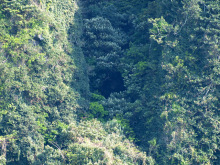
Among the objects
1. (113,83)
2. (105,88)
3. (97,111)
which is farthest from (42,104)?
(113,83)

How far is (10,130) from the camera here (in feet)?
63.4

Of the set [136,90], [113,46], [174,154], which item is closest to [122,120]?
[136,90]

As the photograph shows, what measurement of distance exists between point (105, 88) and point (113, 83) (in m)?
0.65

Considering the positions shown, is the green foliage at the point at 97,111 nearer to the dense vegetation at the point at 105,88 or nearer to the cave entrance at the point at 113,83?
the dense vegetation at the point at 105,88

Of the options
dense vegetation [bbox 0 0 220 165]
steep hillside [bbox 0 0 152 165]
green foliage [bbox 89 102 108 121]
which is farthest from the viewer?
green foliage [bbox 89 102 108 121]

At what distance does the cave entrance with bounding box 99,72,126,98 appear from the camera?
87.2ft

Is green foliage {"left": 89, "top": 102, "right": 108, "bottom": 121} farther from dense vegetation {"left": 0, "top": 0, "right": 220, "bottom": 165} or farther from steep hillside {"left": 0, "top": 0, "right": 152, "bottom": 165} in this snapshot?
steep hillside {"left": 0, "top": 0, "right": 152, "bottom": 165}

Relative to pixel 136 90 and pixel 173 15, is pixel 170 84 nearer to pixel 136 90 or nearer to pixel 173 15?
pixel 136 90

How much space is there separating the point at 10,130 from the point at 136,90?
328 inches

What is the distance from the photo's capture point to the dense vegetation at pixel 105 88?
64.3 ft

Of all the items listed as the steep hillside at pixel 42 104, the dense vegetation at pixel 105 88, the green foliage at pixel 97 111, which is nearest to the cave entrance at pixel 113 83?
the dense vegetation at pixel 105 88

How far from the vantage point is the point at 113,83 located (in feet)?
88.0

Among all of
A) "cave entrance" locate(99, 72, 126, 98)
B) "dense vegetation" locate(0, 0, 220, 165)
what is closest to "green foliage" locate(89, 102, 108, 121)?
"dense vegetation" locate(0, 0, 220, 165)

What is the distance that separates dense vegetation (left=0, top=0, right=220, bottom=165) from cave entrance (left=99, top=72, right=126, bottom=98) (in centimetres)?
7
